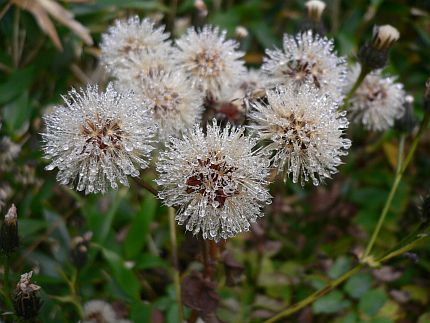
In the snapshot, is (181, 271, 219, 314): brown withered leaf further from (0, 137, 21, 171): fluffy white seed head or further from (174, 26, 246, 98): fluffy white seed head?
(0, 137, 21, 171): fluffy white seed head

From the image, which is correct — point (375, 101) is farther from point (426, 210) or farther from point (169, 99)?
point (169, 99)

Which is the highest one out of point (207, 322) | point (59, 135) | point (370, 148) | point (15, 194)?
point (370, 148)

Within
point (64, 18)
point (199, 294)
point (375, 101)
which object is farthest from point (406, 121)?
point (64, 18)

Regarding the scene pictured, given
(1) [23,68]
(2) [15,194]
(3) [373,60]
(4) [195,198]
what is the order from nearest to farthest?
(4) [195,198], (3) [373,60], (2) [15,194], (1) [23,68]

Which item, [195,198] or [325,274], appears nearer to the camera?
[195,198]

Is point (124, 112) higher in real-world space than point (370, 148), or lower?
lower

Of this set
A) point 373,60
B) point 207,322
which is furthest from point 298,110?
point 207,322

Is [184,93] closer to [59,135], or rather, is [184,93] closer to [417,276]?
[59,135]
